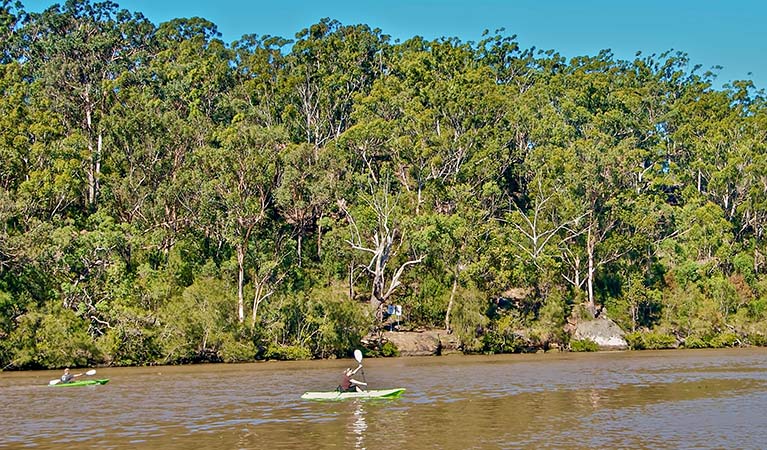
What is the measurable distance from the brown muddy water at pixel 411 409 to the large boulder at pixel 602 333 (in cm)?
1431

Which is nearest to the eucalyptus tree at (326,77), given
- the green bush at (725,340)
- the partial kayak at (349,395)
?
the green bush at (725,340)

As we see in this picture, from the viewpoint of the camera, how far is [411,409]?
29.7 m

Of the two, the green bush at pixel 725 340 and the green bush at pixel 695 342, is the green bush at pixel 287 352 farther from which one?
the green bush at pixel 725 340

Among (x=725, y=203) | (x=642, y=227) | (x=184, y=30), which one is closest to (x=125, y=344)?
(x=642, y=227)

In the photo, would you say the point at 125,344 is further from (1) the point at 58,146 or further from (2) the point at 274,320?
(1) the point at 58,146

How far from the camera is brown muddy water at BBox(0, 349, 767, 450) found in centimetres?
2342

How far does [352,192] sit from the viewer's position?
66.8m

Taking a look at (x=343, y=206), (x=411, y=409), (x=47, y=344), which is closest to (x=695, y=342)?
(x=343, y=206)

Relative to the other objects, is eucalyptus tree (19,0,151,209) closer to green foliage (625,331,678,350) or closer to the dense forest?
the dense forest

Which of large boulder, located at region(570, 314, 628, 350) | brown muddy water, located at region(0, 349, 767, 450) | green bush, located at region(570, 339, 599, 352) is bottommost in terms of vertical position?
brown muddy water, located at region(0, 349, 767, 450)

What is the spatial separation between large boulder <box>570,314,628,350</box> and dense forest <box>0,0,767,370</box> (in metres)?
1.52

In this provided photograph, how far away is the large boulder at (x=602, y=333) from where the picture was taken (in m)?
61.0

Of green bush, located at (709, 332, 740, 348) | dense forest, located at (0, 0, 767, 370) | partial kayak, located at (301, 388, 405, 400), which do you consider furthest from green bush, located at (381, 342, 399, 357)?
partial kayak, located at (301, 388, 405, 400)

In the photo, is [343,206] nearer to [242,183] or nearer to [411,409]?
[242,183]
